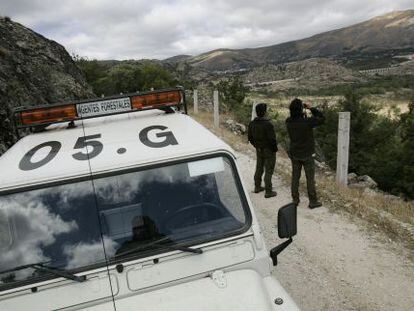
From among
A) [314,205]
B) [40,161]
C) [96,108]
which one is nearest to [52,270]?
[40,161]

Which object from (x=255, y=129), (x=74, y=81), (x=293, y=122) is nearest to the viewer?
(x=293, y=122)

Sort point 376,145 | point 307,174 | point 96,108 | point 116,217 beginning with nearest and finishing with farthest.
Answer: point 116,217
point 96,108
point 307,174
point 376,145

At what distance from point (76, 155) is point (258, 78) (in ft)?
540

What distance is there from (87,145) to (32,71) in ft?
30.5

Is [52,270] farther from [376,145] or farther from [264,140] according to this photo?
[376,145]

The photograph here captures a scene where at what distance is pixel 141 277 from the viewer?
122 inches

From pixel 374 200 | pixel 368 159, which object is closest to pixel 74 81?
pixel 374 200

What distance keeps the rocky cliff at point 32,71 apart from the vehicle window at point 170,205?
7.03 meters

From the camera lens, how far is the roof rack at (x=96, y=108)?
14.5 feet

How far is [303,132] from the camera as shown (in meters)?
7.86

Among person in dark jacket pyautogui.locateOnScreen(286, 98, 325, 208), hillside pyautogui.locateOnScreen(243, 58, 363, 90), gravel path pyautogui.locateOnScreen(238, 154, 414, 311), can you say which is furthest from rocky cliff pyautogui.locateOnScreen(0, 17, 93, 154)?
hillside pyautogui.locateOnScreen(243, 58, 363, 90)

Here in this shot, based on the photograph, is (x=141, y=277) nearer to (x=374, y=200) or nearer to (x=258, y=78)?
(x=374, y=200)

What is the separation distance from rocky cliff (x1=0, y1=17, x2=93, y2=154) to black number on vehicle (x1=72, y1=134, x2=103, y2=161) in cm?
626

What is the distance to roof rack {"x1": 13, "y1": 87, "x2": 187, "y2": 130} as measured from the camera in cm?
443
